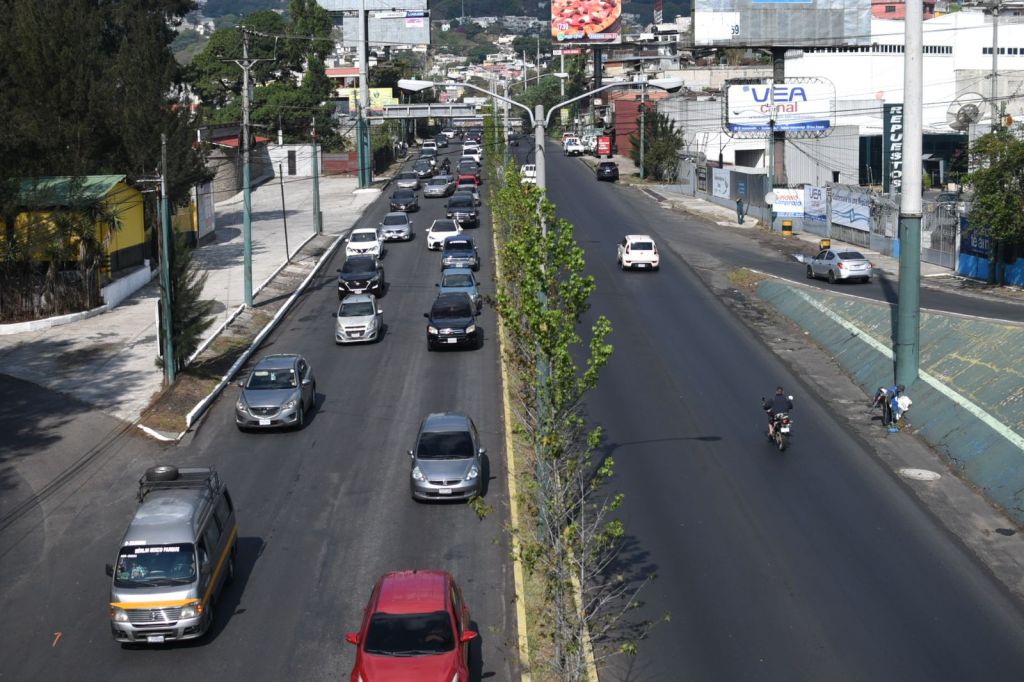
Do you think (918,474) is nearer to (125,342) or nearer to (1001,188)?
(1001,188)

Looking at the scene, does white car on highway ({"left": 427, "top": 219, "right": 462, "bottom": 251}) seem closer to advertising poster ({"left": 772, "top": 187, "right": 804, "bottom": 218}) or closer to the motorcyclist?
advertising poster ({"left": 772, "top": 187, "right": 804, "bottom": 218})

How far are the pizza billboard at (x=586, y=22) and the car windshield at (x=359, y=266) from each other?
357 feet

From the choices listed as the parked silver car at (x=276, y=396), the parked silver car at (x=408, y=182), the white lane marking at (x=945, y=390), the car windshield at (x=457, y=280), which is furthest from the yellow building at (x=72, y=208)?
the parked silver car at (x=408, y=182)

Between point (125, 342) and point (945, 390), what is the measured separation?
88.8ft

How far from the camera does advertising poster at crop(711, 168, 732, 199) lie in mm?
79500

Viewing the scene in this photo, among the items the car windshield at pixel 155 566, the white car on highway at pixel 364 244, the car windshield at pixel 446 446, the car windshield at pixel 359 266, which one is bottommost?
the car windshield at pixel 155 566

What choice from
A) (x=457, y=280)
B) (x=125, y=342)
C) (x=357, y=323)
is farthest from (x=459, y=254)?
(x=125, y=342)

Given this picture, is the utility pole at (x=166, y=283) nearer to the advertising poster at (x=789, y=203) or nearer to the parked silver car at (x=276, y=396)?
the parked silver car at (x=276, y=396)

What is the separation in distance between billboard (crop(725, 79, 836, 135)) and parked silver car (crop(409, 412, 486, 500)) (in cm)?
5397

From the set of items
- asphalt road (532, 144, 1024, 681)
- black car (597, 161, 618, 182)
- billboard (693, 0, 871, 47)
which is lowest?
asphalt road (532, 144, 1024, 681)

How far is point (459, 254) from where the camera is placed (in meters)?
51.6

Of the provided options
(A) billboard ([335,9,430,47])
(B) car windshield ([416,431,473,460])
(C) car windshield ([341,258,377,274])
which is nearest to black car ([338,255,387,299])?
(C) car windshield ([341,258,377,274])

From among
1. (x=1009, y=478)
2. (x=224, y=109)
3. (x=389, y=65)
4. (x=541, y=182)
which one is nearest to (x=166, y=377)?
(x=541, y=182)

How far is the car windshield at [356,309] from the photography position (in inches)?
1570
